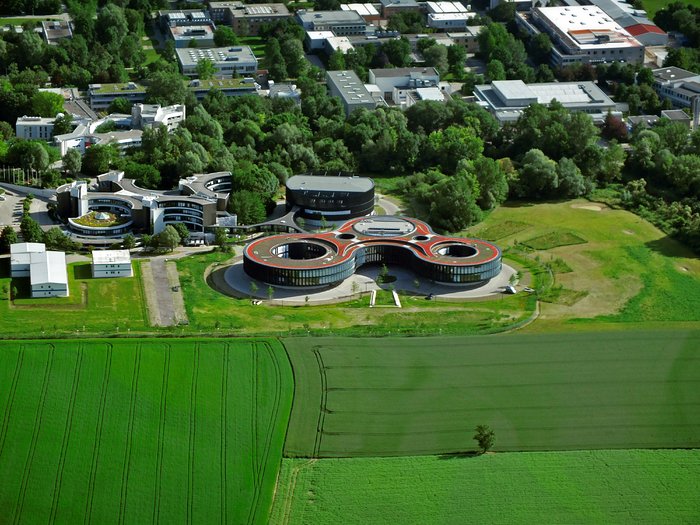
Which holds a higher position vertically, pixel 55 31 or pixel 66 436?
pixel 55 31

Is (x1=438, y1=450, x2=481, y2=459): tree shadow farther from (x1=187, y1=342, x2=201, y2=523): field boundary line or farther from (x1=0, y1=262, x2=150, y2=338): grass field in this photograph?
(x1=0, y1=262, x2=150, y2=338): grass field

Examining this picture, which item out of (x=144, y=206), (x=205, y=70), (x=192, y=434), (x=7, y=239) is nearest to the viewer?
(x=192, y=434)

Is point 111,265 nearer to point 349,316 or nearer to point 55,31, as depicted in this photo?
point 349,316

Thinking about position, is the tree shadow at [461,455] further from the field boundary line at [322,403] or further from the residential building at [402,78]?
the residential building at [402,78]

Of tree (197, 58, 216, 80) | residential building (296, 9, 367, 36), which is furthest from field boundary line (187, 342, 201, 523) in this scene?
residential building (296, 9, 367, 36)

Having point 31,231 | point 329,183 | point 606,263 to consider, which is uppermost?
point 329,183

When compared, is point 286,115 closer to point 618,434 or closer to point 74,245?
point 74,245

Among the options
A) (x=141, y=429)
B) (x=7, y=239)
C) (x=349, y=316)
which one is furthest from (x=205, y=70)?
(x=141, y=429)
